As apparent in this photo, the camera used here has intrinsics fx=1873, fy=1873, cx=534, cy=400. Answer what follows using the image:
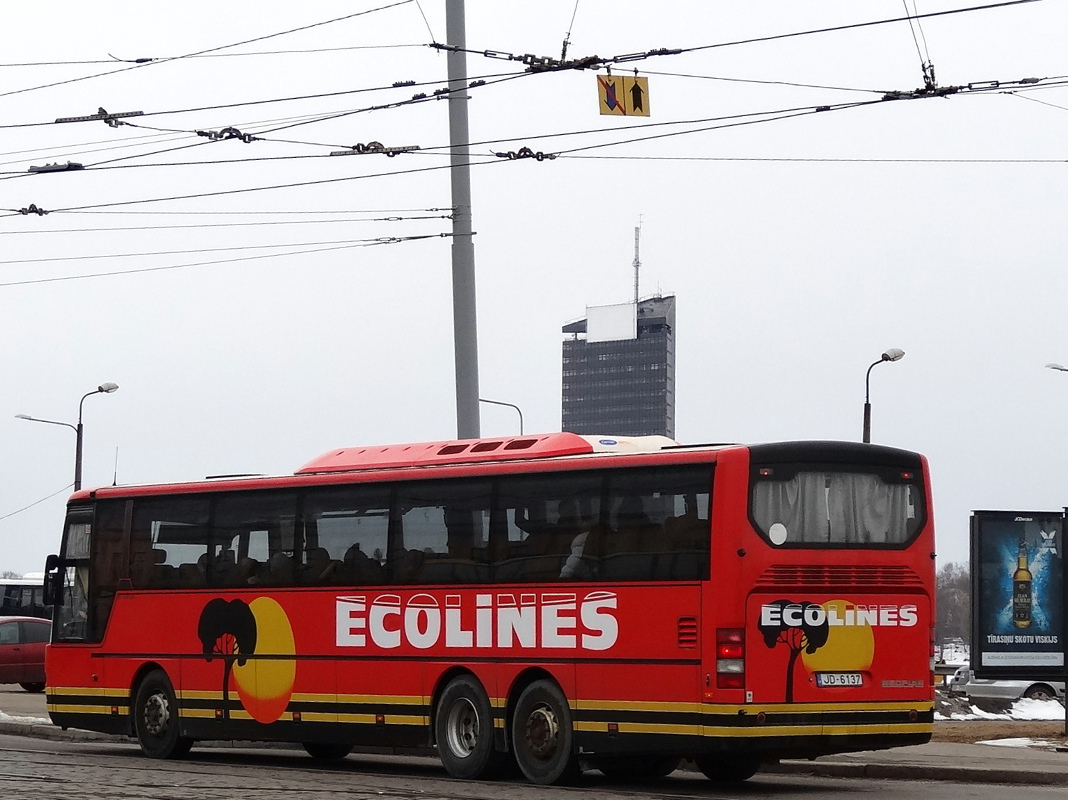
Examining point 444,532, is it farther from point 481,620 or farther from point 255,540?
point 255,540

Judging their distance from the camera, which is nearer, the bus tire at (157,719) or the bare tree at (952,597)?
the bus tire at (157,719)

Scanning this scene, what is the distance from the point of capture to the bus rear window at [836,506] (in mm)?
16094

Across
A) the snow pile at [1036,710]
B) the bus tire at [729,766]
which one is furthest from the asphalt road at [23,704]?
the snow pile at [1036,710]

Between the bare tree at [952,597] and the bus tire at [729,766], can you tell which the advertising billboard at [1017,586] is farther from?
the bare tree at [952,597]

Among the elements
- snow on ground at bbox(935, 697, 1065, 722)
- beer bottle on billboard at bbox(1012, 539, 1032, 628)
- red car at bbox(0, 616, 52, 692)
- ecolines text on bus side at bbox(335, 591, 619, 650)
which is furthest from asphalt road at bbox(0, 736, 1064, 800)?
red car at bbox(0, 616, 52, 692)

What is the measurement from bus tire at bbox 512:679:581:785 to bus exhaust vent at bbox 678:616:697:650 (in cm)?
153

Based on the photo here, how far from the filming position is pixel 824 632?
16.3m

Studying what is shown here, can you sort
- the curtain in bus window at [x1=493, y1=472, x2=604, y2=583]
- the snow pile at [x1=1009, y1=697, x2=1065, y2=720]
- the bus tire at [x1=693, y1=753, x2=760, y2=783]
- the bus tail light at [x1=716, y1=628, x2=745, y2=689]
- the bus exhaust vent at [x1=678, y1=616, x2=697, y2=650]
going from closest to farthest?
the bus tail light at [x1=716, y1=628, x2=745, y2=689] < the bus exhaust vent at [x1=678, y1=616, x2=697, y2=650] < the curtain in bus window at [x1=493, y1=472, x2=604, y2=583] < the bus tire at [x1=693, y1=753, x2=760, y2=783] < the snow pile at [x1=1009, y1=697, x2=1065, y2=720]

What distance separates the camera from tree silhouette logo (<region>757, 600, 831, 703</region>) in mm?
15969

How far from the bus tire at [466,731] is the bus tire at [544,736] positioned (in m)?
0.30

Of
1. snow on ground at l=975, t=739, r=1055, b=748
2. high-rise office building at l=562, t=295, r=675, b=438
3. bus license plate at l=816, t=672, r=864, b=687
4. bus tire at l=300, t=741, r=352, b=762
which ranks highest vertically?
high-rise office building at l=562, t=295, r=675, b=438

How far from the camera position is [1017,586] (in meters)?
24.1

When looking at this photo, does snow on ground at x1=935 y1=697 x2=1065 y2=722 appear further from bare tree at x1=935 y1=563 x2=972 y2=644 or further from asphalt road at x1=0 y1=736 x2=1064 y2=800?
bare tree at x1=935 y1=563 x2=972 y2=644

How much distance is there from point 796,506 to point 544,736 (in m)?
3.24
